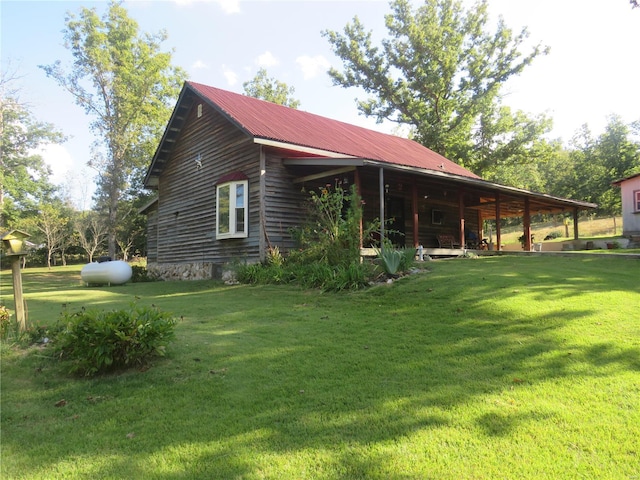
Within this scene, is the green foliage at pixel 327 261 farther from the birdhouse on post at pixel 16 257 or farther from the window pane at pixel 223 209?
the birdhouse on post at pixel 16 257

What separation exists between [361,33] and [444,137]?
32.8 ft

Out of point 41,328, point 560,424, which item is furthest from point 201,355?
point 560,424

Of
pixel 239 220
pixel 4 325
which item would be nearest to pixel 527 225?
pixel 239 220

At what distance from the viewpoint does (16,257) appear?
5.28 metres

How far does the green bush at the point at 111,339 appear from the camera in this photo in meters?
3.97

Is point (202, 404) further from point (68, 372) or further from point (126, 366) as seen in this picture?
point (68, 372)

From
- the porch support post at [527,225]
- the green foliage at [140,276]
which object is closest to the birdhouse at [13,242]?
the green foliage at [140,276]

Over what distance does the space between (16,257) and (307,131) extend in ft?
36.4

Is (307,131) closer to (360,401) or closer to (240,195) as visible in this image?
(240,195)

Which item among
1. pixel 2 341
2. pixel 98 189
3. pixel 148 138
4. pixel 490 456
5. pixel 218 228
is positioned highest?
pixel 148 138

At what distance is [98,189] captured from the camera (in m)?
36.8

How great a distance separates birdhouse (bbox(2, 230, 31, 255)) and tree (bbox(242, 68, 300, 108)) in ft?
115

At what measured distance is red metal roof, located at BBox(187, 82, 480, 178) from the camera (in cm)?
1299

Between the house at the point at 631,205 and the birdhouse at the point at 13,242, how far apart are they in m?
25.2
